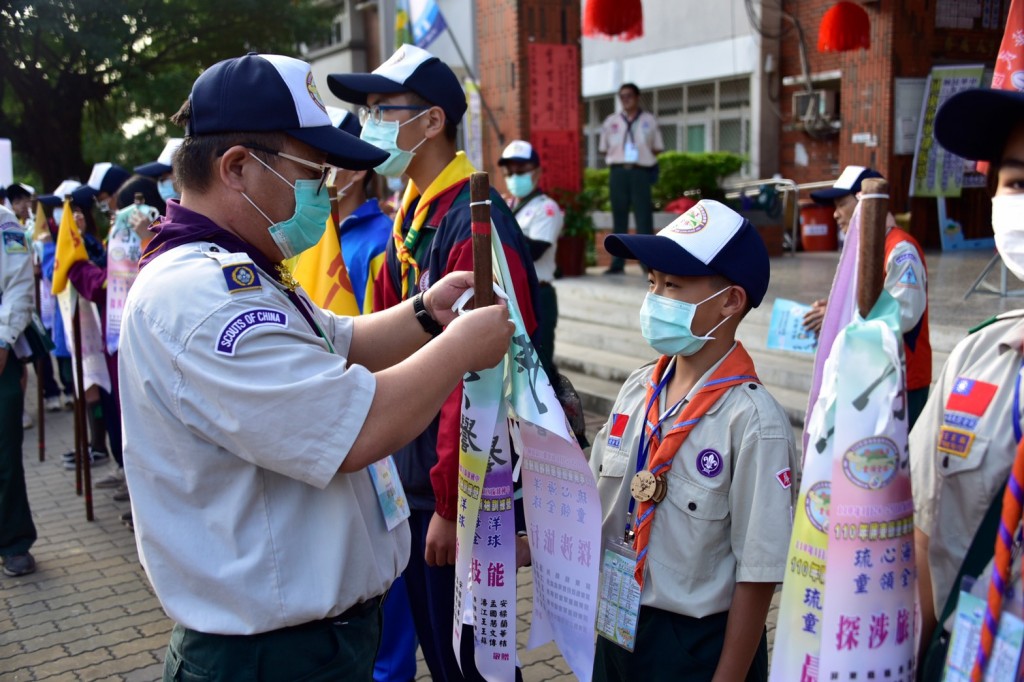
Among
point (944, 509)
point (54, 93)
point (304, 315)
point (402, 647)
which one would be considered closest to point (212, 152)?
point (304, 315)

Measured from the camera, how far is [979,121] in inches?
65.9

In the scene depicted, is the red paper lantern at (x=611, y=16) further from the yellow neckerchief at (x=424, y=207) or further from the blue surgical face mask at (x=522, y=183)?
the yellow neckerchief at (x=424, y=207)

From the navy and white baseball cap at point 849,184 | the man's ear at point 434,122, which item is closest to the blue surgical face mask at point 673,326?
the man's ear at point 434,122

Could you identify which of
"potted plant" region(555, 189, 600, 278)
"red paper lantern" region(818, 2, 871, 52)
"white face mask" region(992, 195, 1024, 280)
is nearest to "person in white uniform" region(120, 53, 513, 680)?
"white face mask" region(992, 195, 1024, 280)

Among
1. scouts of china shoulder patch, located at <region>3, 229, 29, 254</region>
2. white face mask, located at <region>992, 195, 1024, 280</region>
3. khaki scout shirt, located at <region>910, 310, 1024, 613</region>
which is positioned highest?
white face mask, located at <region>992, 195, 1024, 280</region>

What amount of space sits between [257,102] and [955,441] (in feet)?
4.88

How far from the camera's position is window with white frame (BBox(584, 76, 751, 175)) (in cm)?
1783

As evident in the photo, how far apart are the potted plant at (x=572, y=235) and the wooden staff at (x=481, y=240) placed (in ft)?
31.7

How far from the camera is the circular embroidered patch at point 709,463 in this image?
2.25 metres

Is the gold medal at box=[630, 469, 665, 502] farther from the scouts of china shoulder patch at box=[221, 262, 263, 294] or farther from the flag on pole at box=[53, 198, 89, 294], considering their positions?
the flag on pole at box=[53, 198, 89, 294]

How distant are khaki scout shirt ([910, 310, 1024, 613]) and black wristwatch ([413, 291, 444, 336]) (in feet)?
4.03

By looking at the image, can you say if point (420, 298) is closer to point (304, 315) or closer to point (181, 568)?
point (304, 315)

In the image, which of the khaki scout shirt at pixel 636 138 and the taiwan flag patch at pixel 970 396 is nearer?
the taiwan flag patch at pixel 970 396

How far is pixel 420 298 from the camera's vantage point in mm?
2529
